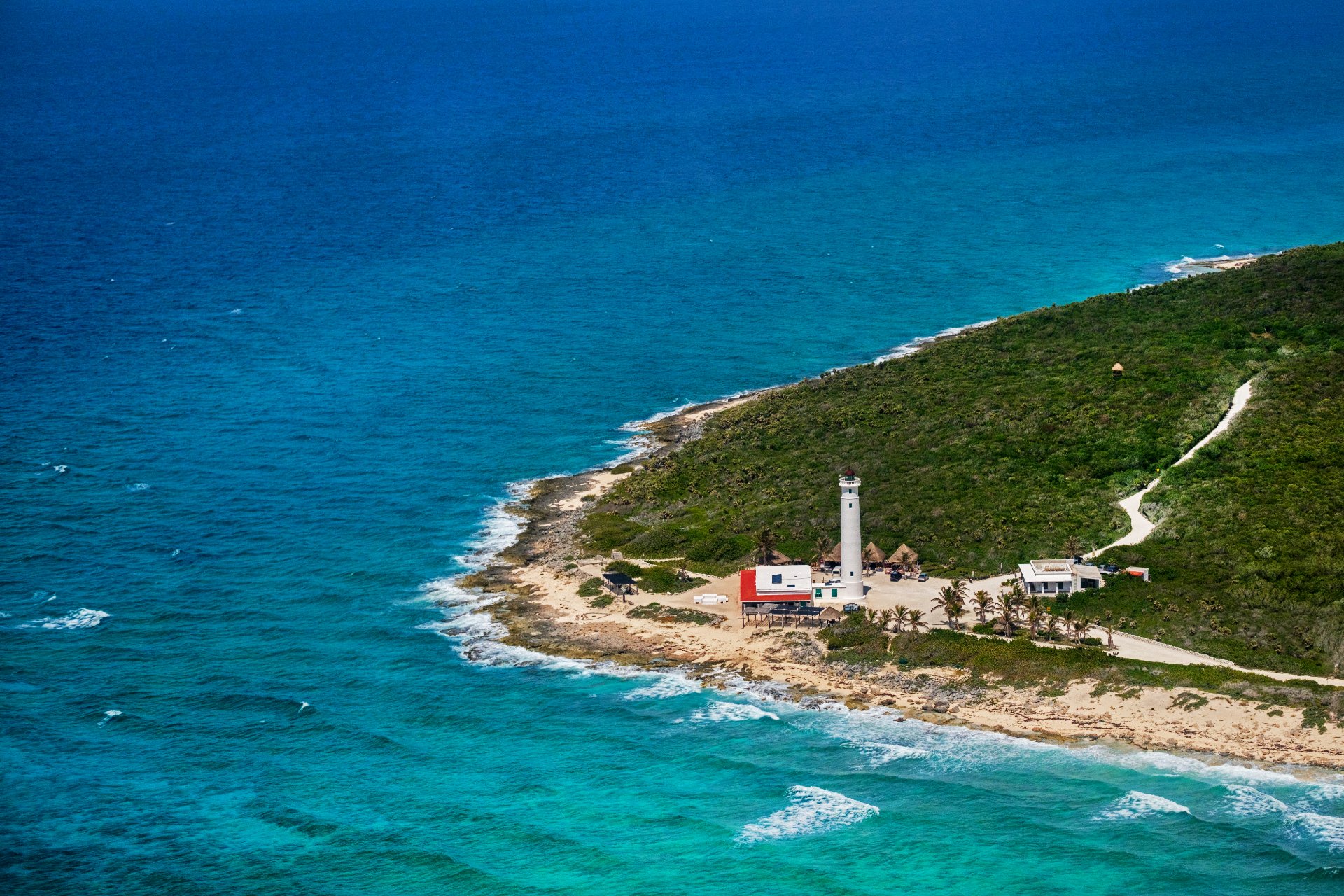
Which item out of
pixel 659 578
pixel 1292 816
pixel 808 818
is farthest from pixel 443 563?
pixel 1292 816

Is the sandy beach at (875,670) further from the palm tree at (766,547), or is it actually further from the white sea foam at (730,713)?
the white sea foam at (730,713)

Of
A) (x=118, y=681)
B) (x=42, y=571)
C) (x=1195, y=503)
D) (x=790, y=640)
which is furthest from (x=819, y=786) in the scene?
(x=42, y=571)

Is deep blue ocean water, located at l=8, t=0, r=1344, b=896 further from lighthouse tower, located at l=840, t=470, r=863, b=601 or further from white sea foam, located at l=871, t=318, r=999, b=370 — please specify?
lighthouse tower, located at l=840, t=470, r=863, b=601

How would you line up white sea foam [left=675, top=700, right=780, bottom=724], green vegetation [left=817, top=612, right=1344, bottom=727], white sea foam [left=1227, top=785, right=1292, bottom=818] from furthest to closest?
white sea foam [left=675, top=700, right=780, bottom=724]
green vegetation [left=817, top=612, right=1344, bottom=727]
white sea foam [left=1227, top=785, right=1292, bottom=818]

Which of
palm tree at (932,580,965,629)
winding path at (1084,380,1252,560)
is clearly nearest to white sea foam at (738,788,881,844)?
palm tree at (932,580,965,629)

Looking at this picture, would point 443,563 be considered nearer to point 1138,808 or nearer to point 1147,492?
point 1147,492
